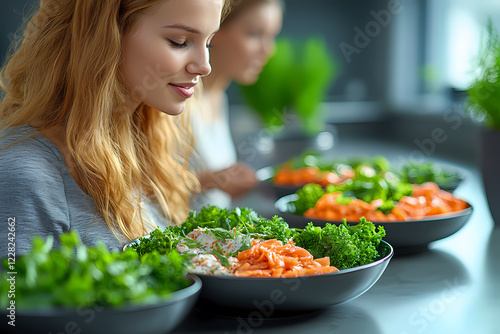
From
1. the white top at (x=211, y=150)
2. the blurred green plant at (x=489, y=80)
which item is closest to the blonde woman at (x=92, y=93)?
the white top at (x=211, y=150)

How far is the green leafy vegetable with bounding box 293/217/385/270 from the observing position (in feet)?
3.71

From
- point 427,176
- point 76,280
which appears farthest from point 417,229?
point 76,280

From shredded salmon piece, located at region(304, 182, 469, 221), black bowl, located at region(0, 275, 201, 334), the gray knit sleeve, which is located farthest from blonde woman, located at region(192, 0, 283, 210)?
black bowl, located at region(0, 275, 201, 334)

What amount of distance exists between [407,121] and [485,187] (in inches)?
126

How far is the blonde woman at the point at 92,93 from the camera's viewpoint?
4.05 feet

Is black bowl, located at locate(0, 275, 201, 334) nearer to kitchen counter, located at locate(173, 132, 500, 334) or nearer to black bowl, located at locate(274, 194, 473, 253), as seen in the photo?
kitchen counter, located at locate(173, 132, 500, 334)

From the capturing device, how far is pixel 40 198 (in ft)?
3.81

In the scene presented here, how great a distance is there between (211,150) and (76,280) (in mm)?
2055

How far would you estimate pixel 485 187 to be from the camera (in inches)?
72.9

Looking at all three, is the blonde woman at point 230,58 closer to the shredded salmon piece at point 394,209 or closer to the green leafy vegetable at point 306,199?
the green leafy vegetable at point 306,199

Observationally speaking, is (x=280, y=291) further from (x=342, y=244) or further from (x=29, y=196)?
(x=29, y=196)

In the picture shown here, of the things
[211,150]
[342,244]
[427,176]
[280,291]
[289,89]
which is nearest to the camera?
[280,291]

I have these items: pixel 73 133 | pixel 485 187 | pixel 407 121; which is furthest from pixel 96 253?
pixel 407 121

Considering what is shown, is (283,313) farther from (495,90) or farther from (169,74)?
(495,90)
